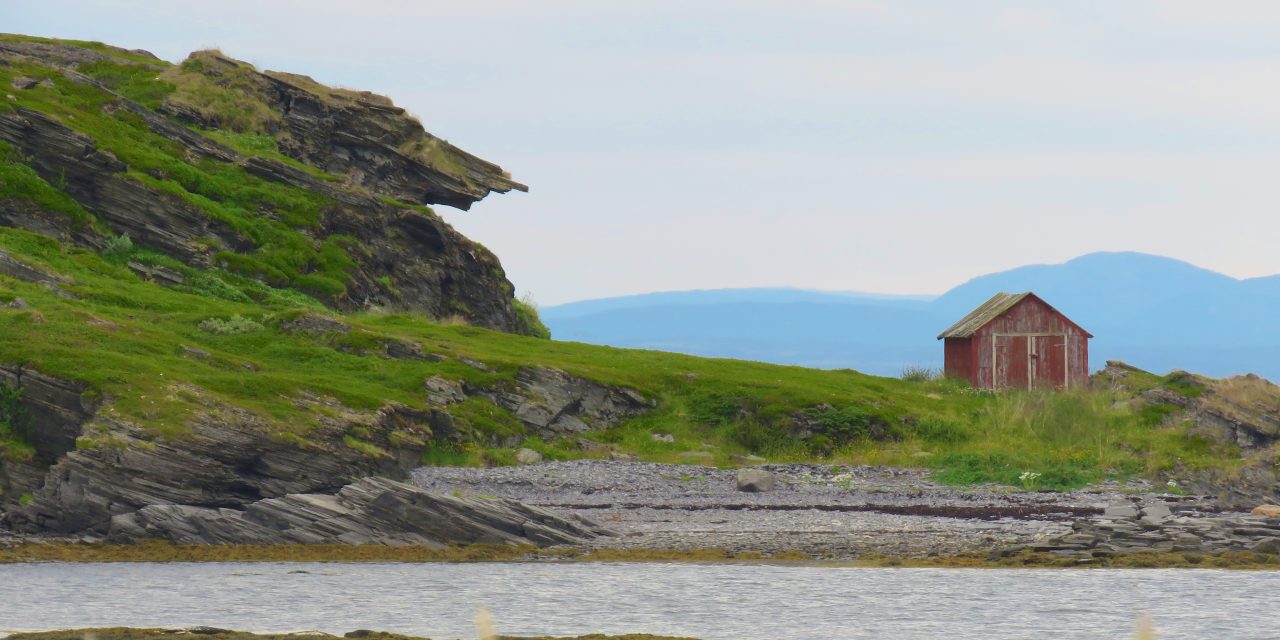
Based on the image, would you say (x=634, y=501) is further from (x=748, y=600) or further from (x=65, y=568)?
(x=65, y=568)

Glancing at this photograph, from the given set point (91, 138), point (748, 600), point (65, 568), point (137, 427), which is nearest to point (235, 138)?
point (91, 138)

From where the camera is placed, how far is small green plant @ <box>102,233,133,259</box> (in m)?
64.5

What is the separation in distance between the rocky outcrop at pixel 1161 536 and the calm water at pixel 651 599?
1775mm

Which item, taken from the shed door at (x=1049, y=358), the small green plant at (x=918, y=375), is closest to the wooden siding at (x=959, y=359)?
the small green plant at (x=918, y=375)

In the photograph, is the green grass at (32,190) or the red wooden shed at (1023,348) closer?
the green grass at (32,190)

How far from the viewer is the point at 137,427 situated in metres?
39.9

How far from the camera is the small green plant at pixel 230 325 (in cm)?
5516

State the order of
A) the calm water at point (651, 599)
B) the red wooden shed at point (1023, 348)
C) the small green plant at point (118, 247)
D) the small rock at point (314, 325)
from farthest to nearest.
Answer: the red wooden shed at point (1023, 348), the small green plant at point (118, 247), the small rock at point (314, 325), the calm water at point (651, 599)

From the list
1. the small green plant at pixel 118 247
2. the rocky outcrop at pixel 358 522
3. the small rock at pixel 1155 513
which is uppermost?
the small green plant at pixel 118 247

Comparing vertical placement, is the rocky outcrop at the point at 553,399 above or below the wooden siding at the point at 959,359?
below

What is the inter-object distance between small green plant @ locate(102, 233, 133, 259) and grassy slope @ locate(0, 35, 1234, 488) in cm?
56

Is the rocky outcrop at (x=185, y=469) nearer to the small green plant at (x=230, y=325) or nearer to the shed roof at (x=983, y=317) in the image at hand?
the small green plant at (x=230, y=325)

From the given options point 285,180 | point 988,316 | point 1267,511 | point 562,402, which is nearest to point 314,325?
point 562,402

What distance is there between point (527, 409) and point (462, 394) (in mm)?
2667
